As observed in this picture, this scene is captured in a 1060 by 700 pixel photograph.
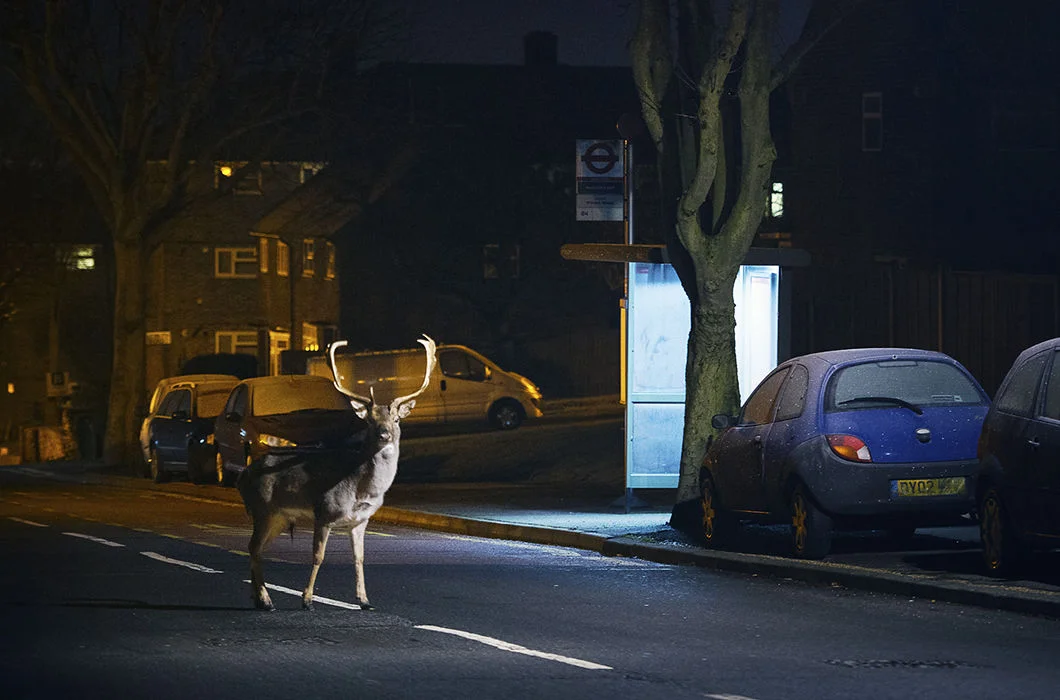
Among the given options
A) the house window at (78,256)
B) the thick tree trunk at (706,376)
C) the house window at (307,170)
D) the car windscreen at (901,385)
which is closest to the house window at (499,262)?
the house window at (307,170)

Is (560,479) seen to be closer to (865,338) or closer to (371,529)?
(865,338)

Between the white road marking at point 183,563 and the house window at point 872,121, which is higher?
the house window at point 872,121

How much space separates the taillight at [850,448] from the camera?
16047mm

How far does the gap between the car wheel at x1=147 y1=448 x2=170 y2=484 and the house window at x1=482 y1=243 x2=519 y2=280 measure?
103ft

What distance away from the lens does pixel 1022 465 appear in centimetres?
1409

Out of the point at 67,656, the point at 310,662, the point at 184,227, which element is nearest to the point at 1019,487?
the point at 310,662

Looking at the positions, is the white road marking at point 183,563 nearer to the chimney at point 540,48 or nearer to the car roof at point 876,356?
the car roof at point 876,356

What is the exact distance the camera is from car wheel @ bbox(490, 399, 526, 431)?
1870 inches

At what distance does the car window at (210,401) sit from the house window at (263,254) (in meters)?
36.4

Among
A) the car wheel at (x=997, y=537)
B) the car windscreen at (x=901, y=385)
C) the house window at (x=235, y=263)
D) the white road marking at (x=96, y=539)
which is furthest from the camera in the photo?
the house window at (x=235, y=263)

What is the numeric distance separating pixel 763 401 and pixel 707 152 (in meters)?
3.36

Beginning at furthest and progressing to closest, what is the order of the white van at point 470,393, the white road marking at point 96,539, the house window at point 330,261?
the house window at point 330,261 < the white van at point 470,393 < the white road marking at point 96,539

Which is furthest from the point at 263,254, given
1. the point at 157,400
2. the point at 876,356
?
the point at 876,356

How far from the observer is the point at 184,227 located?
7369cm
